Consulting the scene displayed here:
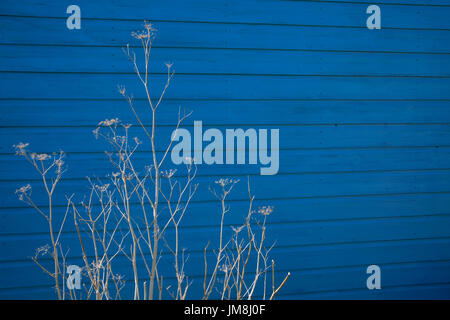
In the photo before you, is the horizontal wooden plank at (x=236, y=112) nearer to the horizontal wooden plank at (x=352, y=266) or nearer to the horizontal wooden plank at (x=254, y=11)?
the horizontal wooden plank at (x=254, y=11)

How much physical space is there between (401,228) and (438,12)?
4.63ft

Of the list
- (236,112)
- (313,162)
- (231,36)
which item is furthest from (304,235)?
(231,36)

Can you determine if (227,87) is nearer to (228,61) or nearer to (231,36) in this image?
(228,61)

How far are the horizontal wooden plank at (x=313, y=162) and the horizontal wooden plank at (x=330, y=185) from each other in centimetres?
4

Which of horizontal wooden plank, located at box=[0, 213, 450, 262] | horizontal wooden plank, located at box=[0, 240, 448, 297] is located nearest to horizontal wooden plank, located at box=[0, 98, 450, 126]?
horizontal wooden plank, located at box=[0, 213, 450, 262]

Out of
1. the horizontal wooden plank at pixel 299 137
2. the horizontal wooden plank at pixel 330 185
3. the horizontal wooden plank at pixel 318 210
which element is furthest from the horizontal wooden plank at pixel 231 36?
the horizontal wooden plank at pixel 318 210

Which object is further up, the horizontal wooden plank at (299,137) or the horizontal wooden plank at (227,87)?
the horizontal wooden plank at (227,87)

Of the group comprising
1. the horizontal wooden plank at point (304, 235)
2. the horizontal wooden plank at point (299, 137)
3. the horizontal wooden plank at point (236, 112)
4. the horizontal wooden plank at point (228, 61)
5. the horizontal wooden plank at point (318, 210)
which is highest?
the horizontal wooden plank at point (228, 61)

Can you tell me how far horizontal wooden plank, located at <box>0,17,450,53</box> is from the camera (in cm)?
246

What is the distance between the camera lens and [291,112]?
2721 mm

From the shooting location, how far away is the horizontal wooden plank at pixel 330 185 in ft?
8.72

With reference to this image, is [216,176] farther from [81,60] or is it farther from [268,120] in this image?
[81,60]

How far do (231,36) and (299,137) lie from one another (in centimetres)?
74
